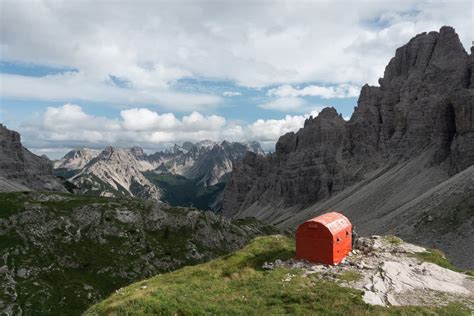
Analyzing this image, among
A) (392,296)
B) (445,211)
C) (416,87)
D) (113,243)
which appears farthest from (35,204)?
(416,87)

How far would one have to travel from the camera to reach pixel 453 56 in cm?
18425

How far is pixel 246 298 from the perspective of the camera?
28.2m

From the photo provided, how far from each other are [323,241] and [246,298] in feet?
34.5

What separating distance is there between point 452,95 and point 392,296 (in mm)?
127908

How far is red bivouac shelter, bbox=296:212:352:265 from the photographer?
3528cm

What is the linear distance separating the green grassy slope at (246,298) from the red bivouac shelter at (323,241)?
347cm

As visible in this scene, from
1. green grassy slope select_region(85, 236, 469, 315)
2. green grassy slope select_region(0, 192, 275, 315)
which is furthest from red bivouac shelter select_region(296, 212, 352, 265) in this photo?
green grassy slope select_region(0, 192, 275, 315)

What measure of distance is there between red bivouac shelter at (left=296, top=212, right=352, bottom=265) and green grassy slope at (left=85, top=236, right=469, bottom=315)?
3469 millimetres

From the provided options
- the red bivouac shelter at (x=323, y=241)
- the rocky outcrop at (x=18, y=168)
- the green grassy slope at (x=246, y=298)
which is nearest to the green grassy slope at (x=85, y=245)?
the green grassy slope at (x=246, y=298)

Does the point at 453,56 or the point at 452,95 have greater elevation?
the point at 453,56

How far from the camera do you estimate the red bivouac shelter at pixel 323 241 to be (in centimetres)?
3528

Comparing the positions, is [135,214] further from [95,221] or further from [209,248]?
[209,248]

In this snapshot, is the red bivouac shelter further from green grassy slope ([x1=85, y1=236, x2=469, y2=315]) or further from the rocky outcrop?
the rocky outcrop

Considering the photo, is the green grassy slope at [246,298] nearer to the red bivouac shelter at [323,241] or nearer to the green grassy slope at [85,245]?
the red bivouac shelter at [323,241]
